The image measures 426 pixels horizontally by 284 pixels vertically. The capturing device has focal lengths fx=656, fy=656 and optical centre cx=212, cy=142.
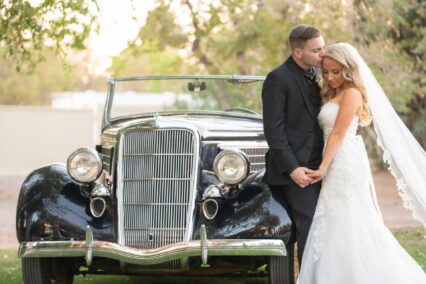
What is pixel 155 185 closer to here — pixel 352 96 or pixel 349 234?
pixel 349 234

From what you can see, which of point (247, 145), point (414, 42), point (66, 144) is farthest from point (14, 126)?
point (247, 145)

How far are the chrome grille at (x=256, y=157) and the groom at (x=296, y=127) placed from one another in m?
0.96

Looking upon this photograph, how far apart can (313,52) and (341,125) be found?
0.54 m

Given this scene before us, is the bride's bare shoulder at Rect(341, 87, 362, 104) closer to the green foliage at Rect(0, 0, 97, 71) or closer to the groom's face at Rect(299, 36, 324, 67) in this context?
the groom's face at Rect(299, 36, 324, 67)

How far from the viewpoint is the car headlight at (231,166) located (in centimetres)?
492

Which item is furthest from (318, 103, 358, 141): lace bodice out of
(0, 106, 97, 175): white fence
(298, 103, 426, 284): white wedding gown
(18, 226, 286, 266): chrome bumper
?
(0, 106, 97, 175): white fence

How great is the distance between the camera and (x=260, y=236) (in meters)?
4.59

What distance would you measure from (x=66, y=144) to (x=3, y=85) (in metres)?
16.3

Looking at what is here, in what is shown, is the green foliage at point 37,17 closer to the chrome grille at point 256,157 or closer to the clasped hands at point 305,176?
the chrome grille at point 256,157

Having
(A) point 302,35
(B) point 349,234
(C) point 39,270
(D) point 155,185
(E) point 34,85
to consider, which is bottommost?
(C) point 39,270

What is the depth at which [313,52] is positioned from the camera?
4.55 metres

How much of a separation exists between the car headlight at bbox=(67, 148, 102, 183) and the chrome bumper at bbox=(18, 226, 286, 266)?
0.66 metres

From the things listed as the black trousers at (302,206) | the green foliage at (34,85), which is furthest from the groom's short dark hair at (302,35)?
the green foliage at (34,85)

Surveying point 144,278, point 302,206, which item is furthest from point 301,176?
point 144,278
